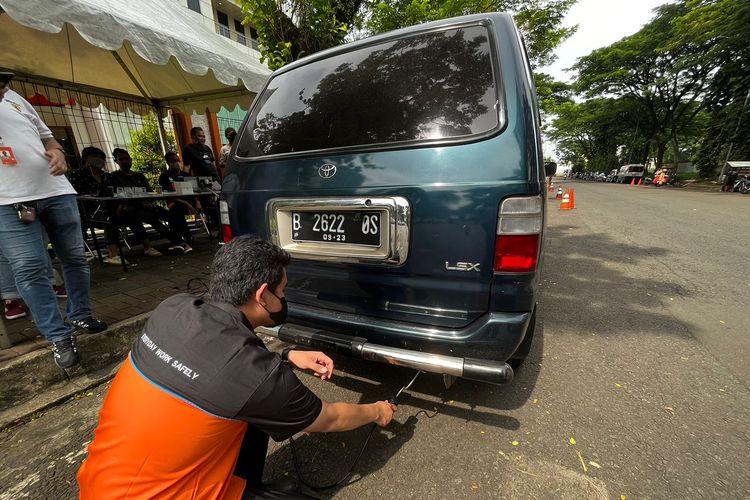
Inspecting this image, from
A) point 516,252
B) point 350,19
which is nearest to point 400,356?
point 516,252

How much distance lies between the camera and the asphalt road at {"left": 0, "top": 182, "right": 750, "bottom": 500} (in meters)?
1.42

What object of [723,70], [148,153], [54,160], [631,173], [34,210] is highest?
[723,70]

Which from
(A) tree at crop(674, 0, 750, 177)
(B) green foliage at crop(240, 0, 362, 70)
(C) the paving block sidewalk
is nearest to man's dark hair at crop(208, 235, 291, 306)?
(C) the paving block sidewalk

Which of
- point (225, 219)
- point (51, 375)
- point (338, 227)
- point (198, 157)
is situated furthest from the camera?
point (198, 157)

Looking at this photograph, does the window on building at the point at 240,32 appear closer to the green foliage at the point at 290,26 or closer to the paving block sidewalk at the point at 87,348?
the green foliage at the point at 290,26

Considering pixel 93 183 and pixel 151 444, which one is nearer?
pixel 151 444

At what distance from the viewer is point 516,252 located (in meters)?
1.36

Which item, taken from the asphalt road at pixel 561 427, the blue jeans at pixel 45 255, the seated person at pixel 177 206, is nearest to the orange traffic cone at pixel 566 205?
the asphalt road at pixel 561 427

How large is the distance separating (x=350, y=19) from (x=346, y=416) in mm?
7998

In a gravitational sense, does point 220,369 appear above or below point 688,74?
below

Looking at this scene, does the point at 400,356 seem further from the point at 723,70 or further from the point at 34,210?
the point at 723,70

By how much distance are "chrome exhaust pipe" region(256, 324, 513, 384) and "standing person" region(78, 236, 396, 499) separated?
0.44 m

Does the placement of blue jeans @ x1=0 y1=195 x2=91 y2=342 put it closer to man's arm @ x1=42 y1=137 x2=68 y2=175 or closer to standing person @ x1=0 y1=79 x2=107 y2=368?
standing person @ x1=0 y1=79 x2=107 y2=368

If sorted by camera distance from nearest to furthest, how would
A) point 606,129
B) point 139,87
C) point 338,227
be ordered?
point 338,227 → point 139,87 → point 606,129
